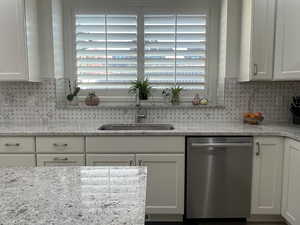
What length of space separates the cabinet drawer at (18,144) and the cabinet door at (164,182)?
960 mm

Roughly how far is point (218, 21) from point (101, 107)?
165cm

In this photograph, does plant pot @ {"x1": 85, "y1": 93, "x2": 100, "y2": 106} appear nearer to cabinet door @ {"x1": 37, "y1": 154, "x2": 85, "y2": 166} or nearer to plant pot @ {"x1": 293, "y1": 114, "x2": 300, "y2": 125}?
cabinet door @ {"x1": 37, "y1": 154, "x2": 85, "y2": 166}

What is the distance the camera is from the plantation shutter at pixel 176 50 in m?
2.79

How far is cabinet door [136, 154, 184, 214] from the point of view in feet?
7.15

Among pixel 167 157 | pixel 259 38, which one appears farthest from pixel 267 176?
pixel 259 38

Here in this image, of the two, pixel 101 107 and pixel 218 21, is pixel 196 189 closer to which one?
pixel 101 107

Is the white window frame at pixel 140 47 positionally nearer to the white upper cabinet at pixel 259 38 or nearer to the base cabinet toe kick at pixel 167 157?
the white upper cabinet at pixel 259 38

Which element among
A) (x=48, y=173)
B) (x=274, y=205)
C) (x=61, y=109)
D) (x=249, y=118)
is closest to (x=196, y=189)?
(x=274, y=205)

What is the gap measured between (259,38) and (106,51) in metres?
1.62

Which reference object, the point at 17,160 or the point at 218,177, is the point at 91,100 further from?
the point at 218,177

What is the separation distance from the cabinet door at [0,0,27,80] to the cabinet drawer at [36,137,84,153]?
0.66 meters

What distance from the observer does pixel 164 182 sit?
2215 millimetres

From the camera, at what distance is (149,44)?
2.83 metres

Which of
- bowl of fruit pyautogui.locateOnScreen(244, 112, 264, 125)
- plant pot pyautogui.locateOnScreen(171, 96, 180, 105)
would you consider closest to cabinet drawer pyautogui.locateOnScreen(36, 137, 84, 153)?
plant pot pyautogui.locateOnScreen(171, 96, 180, 105)
